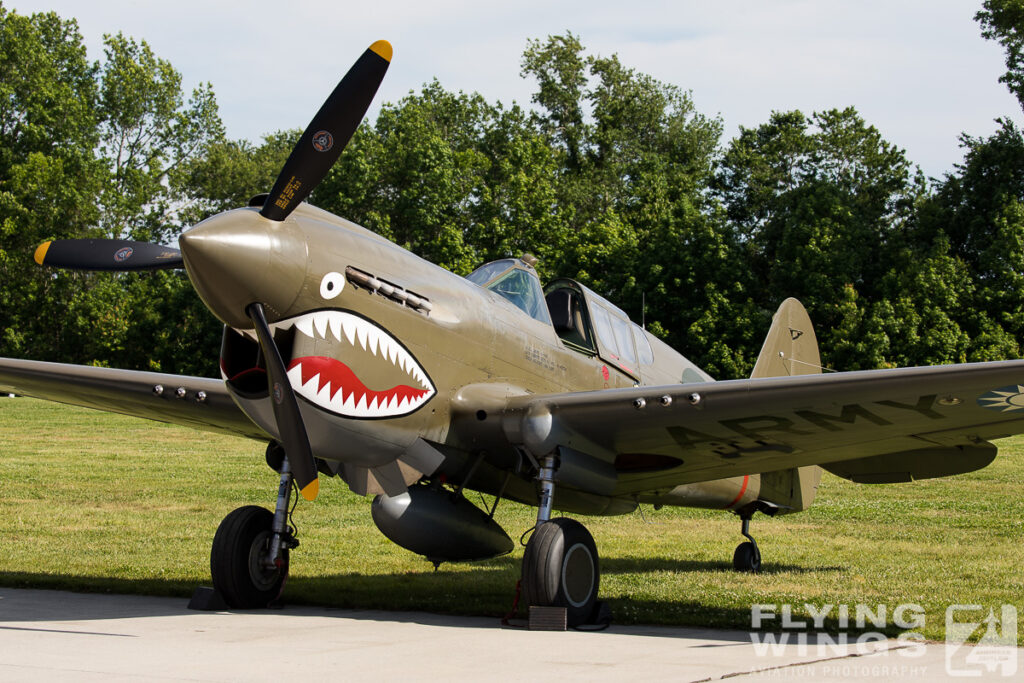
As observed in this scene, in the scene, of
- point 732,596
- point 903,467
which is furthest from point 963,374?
point 732,596

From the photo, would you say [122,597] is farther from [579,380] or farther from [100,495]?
[100,495]

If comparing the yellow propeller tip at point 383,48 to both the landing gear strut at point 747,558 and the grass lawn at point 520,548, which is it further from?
the landing gear strut at point 747,558

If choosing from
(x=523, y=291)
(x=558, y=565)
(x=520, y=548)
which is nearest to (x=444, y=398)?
(x=558, y=565)

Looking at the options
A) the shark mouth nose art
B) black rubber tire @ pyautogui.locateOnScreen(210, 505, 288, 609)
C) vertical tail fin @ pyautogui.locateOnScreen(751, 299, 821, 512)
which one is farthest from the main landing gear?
vertical tail fin @ pyautogui.locateOnScreen(751, 299, 821, 512)

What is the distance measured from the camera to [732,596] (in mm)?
8453

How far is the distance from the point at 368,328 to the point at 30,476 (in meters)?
15.4

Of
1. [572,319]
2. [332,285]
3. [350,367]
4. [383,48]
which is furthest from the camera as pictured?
[572,319]

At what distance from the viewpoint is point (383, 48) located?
6027 mm

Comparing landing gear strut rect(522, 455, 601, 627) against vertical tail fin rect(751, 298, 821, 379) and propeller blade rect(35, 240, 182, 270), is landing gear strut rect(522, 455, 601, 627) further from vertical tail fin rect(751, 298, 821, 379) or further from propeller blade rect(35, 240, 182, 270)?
vertical tail fin rect(751, 298, 821, 379)

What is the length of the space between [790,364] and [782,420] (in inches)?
183

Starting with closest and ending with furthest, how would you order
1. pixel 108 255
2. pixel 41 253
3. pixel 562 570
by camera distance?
pixel 108 255, pixel 562 570, pixel 41 253

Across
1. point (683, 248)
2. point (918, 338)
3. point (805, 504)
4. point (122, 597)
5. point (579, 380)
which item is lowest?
point (122, 597)

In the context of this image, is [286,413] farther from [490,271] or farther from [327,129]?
[490,271]

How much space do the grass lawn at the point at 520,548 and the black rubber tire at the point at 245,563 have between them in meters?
0.50
